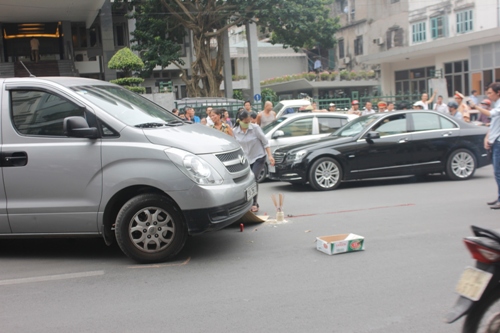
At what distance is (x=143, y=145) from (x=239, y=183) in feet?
3.93

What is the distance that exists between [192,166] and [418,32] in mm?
34254

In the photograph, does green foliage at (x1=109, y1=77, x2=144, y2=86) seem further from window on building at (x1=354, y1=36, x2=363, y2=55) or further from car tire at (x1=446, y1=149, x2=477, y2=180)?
window on building at (x1=354, y1=36, x2=363, y2=55)

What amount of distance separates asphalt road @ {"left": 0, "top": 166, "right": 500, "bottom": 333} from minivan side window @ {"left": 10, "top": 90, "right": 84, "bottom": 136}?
1.55m

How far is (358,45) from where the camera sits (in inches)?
1718

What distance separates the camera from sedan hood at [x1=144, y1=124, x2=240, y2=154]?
5820 millimetres

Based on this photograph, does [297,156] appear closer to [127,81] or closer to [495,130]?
[495,130]

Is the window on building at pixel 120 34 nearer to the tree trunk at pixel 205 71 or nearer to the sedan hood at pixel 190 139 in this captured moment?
the tree trunk at pixel 205 71

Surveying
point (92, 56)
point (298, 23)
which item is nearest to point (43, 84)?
point (298, 23)

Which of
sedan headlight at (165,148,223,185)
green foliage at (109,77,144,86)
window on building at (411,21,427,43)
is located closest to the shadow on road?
sedan headlight at (165,148,223,185)

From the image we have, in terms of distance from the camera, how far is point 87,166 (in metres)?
5.84

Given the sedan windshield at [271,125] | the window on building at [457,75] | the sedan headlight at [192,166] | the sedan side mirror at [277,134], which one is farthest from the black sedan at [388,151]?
the window on building at [457,75]

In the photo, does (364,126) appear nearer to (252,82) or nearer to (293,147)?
(293,147)

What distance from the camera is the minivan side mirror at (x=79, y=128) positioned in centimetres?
575

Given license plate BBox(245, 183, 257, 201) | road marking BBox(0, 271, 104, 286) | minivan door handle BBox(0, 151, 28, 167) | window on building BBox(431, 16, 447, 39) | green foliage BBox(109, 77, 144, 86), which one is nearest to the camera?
road marking BBox(0, 271, 104, 286)
